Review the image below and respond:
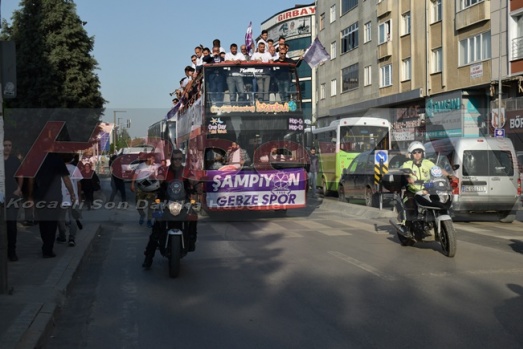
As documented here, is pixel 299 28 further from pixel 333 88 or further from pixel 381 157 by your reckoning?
pixel 381 157

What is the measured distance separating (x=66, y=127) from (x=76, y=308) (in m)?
12.7

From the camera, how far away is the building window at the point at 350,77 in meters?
42.5

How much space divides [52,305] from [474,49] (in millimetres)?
26465

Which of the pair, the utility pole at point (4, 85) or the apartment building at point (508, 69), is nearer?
the utility pole at point (4, 85)

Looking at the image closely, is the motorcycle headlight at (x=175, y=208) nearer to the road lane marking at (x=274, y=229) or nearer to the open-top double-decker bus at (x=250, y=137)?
the road lane marking at (x=274, y=229)

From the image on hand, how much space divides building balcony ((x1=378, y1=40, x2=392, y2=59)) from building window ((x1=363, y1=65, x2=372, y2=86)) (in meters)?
2.08

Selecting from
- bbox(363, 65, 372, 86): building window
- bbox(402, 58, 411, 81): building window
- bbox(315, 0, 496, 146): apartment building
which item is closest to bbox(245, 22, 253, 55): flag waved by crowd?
bbox(315, 0, 496, 146): apartment building

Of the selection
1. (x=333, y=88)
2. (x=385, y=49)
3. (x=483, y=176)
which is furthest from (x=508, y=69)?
(x=333, y=88)

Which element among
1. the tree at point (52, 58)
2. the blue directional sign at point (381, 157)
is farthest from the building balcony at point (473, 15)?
the tree at point (52, 58)

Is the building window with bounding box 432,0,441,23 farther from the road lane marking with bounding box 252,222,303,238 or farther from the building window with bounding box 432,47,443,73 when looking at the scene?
the road lane marking with bounding box 252,222,303,238

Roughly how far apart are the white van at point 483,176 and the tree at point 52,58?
702 inches

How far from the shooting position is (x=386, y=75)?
37844 millimetres

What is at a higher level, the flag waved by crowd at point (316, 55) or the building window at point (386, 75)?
the building window at point (386, 75)

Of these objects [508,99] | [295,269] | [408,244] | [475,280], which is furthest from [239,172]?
[508,99]
